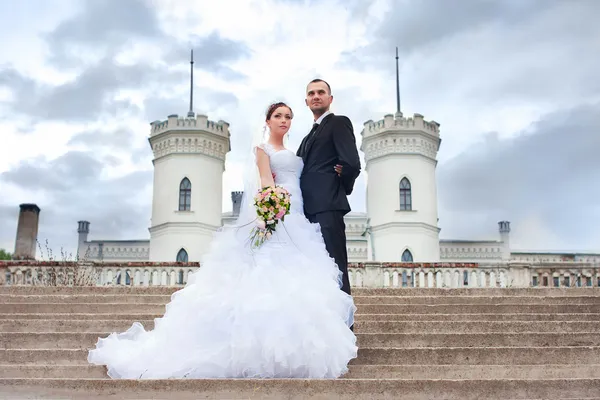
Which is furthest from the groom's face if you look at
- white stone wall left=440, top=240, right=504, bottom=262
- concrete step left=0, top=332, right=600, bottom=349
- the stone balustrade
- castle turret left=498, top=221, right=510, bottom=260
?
castle turret left=498, top=221, right=510, bottom=260

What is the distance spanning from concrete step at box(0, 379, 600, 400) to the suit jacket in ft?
4.81

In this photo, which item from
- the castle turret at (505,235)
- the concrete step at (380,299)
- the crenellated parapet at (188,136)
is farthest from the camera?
the castle turret at (505,235)

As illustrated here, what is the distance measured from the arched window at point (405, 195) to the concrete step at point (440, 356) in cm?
2633

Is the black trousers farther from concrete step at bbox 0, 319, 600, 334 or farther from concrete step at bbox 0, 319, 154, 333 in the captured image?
concrete step at bbox 0, 319, 154, 333

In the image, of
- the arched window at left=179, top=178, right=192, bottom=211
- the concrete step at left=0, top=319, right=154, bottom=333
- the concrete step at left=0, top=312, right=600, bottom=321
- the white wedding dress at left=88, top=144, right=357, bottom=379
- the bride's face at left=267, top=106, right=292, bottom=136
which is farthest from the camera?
the arched window at left=179, top=178, right=192, bottom=211

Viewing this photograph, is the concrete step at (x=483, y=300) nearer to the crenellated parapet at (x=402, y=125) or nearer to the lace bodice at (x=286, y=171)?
the lace bodice at (x=286, y=171)

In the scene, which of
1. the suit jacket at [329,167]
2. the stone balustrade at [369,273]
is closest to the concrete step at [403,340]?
the suit jacket at [329,167]

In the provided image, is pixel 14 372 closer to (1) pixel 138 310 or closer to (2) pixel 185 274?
(1) pixel 138 310

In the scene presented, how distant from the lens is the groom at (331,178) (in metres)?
5.19

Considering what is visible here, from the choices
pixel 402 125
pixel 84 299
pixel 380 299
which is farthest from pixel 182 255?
pixel 380 299

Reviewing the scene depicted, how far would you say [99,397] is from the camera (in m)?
4.34

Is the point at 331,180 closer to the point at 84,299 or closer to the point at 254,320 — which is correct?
the point at 254,320

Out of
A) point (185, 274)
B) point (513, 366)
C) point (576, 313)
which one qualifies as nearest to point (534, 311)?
point (576, 313)

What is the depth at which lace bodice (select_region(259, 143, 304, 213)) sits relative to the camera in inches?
204
